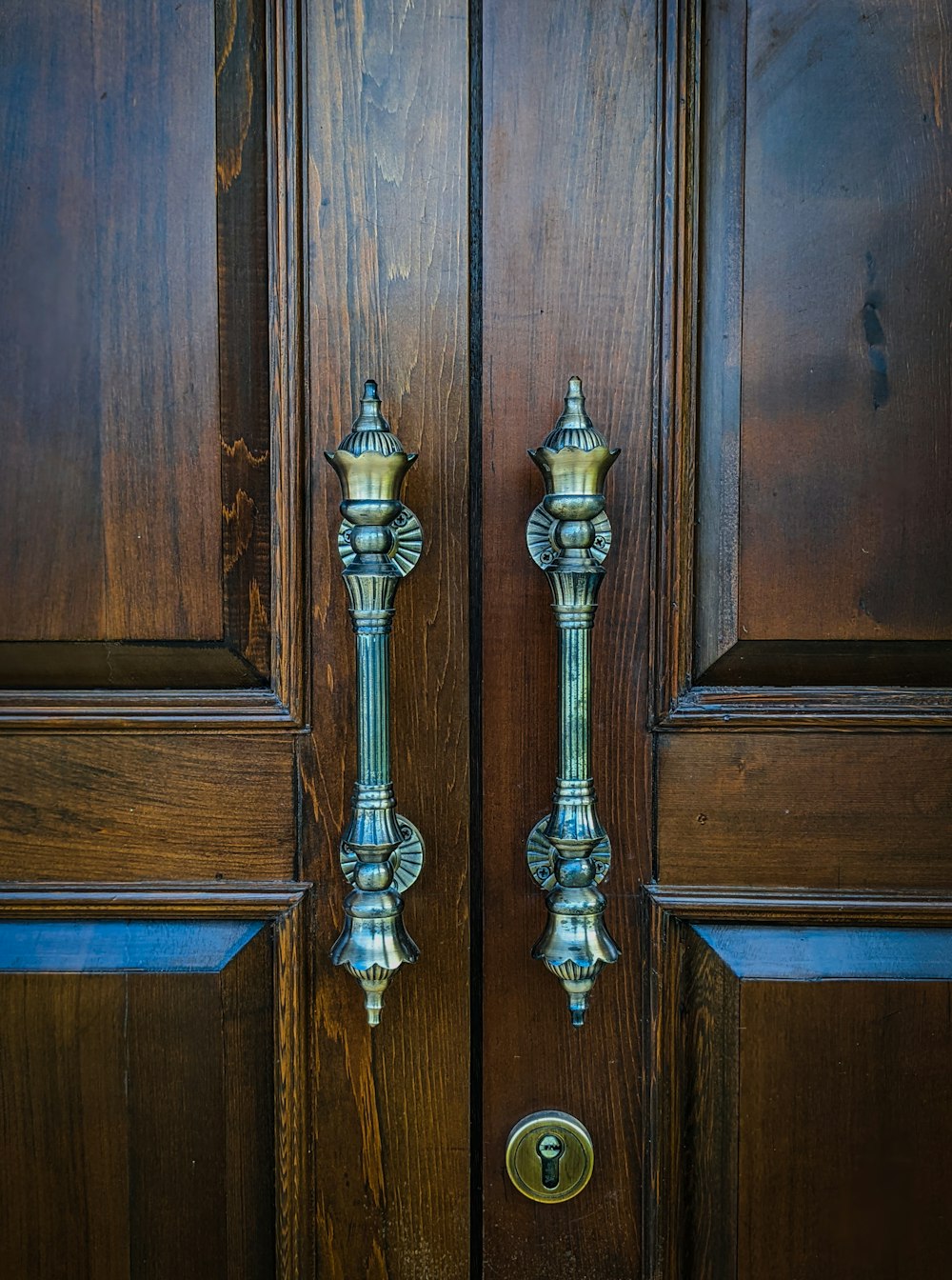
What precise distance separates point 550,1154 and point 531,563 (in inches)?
11.9

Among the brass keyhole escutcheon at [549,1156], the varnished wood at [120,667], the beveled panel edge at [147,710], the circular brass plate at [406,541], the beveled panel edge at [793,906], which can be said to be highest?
the circular brass plate at [406,541]

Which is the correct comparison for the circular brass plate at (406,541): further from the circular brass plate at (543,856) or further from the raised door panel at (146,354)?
the circular brass plate at (543,856)

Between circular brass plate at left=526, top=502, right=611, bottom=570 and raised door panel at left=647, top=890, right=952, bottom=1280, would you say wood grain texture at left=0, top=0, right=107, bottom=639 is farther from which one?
raised door panel at left=647, top=890, right=952, bottom=1280

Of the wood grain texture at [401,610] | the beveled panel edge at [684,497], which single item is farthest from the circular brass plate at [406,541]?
the beveled panel edge at [684,497]

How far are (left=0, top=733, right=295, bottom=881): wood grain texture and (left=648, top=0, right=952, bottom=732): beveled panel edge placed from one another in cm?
20

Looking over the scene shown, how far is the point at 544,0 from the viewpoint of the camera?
461mm

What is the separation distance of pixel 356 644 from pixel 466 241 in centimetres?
21

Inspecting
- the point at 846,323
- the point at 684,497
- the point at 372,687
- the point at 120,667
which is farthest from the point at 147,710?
the point at 846,323

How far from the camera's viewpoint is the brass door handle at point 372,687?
1.42ft

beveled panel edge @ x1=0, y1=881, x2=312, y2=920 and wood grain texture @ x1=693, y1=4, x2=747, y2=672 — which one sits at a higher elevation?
wood grain texture @ x1=693, y1=4, x2=747, y2=672

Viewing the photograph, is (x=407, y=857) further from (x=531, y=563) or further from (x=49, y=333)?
(x=49, y=333)

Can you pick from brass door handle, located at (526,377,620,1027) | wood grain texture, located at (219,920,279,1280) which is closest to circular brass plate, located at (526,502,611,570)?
brass door handle, located at (526,377,620,1027)

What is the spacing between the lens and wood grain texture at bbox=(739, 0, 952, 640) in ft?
1.51

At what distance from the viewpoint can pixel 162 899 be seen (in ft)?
1.61
